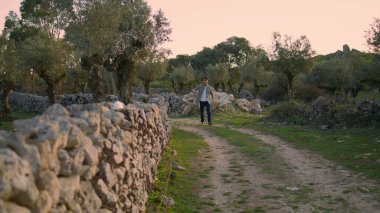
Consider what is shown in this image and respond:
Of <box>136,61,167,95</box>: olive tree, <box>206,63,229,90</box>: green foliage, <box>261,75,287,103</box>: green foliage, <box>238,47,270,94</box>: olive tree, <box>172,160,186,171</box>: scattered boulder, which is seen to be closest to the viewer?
<box>172,160,186,171</box>: scattered boulder

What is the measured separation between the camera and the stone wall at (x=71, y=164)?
3.84m

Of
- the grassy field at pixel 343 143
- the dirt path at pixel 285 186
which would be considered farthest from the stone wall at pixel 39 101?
the dirt path at pixel 285 186

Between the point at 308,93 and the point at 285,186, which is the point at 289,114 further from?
the point at 308,93

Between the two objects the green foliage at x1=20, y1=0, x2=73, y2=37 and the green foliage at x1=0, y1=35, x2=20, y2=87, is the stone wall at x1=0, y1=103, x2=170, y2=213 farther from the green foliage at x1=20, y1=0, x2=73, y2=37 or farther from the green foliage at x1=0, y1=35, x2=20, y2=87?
the green foliage at x1=20, y1=0, x2=73, y2=37

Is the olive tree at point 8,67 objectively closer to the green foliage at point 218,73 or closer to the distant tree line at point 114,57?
the distant tree line at point 114,57

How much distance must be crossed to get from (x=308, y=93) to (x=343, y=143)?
32068 mm

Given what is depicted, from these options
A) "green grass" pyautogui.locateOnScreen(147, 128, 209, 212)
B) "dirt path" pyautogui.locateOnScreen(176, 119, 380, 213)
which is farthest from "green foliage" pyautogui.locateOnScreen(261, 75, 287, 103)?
"dirt path" pyautogui.locateOnScreen(176, 119, 380, 213)

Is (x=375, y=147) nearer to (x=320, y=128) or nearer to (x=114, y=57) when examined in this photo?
(x=320, y=128)

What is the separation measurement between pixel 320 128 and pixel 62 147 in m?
19.0

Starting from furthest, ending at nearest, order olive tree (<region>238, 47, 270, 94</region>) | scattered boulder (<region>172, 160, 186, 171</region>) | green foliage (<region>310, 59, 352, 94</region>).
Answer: olive tree (<region>238, 47, 270, 94</region>)
green foliage (<region>310, 59, 352, 94</region>)
scattered boulder (<region>172, 160, 186, 171</region>)

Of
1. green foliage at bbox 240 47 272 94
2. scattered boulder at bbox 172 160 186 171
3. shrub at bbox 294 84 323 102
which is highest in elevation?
green foliage at bbox 240 47 272 94

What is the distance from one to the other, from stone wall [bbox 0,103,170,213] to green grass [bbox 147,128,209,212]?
0.98 m

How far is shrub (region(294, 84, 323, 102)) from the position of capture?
1871 inches

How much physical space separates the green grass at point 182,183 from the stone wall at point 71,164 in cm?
98
